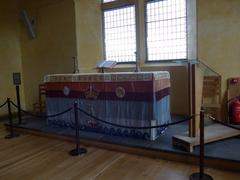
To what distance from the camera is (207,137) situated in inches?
151

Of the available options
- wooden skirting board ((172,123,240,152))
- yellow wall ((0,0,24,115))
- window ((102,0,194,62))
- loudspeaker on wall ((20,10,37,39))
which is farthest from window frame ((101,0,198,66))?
yellow wall ((0,0,24,115))

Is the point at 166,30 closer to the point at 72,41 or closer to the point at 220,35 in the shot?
the point at 220,35

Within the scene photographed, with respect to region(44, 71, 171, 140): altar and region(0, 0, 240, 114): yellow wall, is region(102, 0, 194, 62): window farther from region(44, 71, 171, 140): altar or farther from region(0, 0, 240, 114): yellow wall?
region(44, 71, 171, 140): altar

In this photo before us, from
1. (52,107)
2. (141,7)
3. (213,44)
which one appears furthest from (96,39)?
(213,44)

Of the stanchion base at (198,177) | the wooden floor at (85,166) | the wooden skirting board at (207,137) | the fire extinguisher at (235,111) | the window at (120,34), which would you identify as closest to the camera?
the stanchion base at (198,177)

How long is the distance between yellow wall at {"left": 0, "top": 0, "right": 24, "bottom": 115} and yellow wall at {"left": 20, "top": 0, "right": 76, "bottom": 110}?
8.0 inches

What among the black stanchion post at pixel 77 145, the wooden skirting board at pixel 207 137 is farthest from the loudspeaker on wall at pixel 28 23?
the wooden skirting board at pixel 207 137

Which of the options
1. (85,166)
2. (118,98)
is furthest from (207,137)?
(85,166)

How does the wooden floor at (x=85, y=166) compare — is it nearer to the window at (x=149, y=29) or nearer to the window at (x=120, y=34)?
the window at (x=149, y=29)

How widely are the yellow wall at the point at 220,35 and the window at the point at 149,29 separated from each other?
289 mm

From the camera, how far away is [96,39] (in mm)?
7047

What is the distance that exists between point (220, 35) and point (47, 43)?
4576mm

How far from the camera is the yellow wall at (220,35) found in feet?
16.2

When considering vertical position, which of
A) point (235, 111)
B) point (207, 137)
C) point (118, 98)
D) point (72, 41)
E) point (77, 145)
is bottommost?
point (77, 145)
